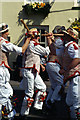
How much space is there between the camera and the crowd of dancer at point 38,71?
153 inches

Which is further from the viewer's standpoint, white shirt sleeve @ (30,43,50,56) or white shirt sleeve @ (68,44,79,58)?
white shirt sleeve @ (30,43,50,56)

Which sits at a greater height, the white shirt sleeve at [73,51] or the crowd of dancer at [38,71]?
the white shirt sleeve at [73,51]

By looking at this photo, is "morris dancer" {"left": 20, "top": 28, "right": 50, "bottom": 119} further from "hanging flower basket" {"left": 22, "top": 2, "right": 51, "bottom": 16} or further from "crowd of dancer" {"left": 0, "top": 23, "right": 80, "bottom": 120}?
"hanging flower basket" {"left": 22, "top": 2, "right": 51, "bottom": 16}

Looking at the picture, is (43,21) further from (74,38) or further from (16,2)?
(74,38)

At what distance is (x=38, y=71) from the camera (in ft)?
15.8

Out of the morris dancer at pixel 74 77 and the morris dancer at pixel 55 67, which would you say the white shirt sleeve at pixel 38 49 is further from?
the morris dancer at pixel 74 77

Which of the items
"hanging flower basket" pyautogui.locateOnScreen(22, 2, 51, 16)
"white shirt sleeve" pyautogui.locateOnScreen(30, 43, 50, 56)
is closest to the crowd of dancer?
"white shirt sleeve" pyautogui.locateOnScreen(30, 43, 50, 56)

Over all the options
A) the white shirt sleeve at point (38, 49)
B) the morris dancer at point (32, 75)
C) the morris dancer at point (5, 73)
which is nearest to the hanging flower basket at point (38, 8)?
the morris dancer at point (32, 75)

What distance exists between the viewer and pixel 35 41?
189 inches

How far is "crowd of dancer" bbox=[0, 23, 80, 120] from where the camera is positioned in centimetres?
388

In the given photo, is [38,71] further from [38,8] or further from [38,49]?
[38,8]

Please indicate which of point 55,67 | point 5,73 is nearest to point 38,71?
point 55,67

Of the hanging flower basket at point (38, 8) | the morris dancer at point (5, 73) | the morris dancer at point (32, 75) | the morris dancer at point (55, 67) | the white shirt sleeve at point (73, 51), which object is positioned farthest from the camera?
the hanging flower basket at point (38, 8)

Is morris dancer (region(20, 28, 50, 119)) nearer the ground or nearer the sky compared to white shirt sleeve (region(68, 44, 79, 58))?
nearer the ground
